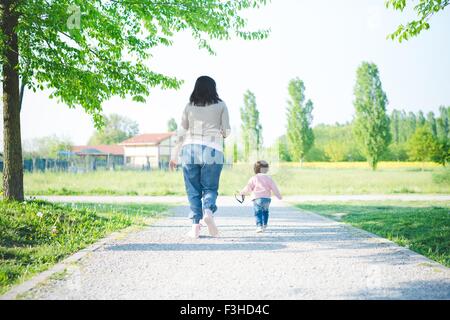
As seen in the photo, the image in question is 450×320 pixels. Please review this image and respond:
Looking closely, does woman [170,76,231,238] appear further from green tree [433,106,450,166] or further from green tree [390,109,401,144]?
green tree [390,109,401,144]

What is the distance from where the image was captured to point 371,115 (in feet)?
122

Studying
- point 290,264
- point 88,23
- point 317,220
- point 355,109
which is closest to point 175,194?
point 317,220

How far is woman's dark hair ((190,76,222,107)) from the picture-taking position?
5.19 metres

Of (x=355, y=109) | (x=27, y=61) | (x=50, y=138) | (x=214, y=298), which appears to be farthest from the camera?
(x=355, y=109)

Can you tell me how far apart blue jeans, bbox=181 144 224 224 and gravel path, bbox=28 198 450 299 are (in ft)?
1.93

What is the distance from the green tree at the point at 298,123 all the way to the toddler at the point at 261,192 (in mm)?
35706

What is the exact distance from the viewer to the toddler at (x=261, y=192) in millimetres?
6234

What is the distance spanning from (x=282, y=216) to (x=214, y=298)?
5.70 metres

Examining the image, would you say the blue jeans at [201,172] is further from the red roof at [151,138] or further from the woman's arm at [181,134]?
the red roof at [151,138]

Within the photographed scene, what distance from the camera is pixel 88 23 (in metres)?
6.38

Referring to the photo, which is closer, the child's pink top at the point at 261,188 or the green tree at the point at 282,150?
the child's pink top at the point at 261,188

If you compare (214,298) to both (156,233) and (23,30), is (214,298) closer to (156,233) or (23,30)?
(156,233)

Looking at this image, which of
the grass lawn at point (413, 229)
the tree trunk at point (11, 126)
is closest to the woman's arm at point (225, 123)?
the grass lawn at point (413, 229)

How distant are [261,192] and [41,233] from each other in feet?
11.2
